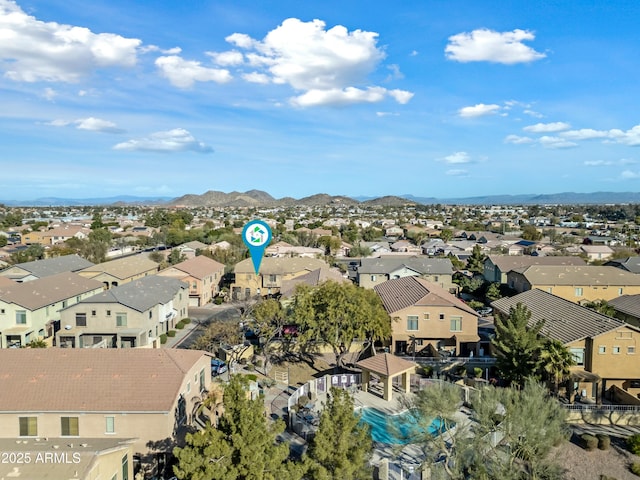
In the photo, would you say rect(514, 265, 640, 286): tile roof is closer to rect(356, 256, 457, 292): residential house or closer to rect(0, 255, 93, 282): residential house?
rect(356, 256, 457, 292): residential house

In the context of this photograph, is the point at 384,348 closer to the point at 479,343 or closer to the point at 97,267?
the point at 479,343

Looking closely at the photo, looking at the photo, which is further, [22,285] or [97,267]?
[97,267]

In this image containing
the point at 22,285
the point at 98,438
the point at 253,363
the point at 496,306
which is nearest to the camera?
the point at 98,438

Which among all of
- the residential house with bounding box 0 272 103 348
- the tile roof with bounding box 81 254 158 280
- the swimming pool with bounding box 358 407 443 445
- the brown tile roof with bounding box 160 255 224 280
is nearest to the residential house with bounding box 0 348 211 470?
the swimming pool with bounding box 358 407 443 445

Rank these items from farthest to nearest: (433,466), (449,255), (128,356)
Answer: (449,255) → (128,356) → (433,466)

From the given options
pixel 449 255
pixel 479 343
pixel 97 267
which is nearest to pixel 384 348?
pixel 479 343

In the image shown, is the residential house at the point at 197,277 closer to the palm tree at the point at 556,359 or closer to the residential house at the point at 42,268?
the residential house at the point at 42,268

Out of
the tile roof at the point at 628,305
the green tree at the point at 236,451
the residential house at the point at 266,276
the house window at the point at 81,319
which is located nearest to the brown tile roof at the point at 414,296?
the tile roof at the point at 628,305
